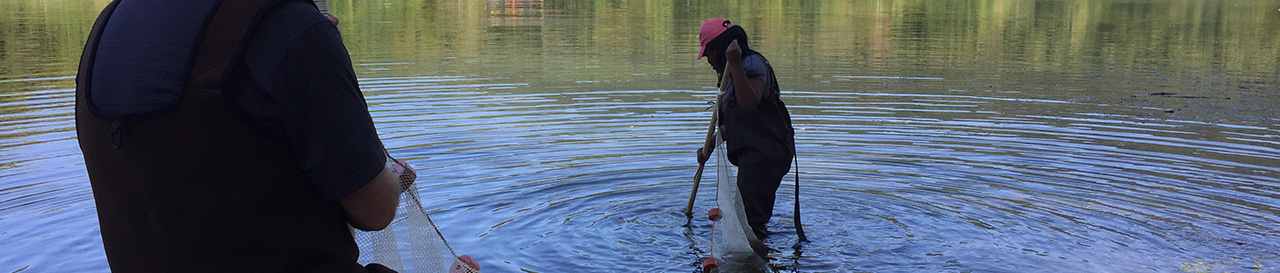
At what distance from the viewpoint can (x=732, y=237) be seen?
618 cm

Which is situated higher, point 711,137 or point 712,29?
point 712,29

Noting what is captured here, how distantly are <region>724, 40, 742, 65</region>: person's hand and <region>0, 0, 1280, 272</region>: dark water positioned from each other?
1320 mm

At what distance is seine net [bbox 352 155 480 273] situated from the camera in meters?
2.53

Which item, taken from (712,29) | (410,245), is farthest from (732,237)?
(410,245)

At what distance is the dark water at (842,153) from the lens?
6562mm

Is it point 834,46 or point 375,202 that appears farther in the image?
point 834,46

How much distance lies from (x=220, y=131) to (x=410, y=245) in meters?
1.01

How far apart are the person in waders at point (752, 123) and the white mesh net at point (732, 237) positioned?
0.35ft

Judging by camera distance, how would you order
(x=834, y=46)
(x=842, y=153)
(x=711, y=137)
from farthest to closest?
(x=834, y=46), (x=842, y=153), (x=711, y=137)

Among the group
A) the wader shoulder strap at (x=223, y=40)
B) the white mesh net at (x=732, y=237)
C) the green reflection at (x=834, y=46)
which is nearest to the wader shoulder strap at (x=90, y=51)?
the wader shoulder strap at (x=223, y=40)

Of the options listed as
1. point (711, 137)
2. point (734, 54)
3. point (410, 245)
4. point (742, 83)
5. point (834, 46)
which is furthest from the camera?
point (834, 46)

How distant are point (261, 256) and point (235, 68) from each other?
1.26ft

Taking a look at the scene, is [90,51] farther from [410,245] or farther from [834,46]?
[834,46]

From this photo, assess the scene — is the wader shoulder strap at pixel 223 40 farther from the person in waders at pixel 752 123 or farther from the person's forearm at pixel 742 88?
the person in waders at pixel 752 123
